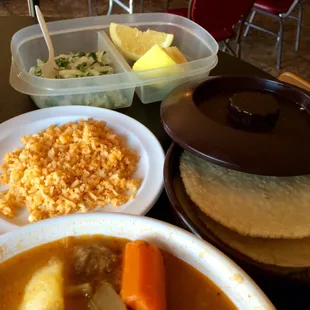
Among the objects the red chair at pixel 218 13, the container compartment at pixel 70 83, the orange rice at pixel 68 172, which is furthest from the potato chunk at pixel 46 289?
the red chair at pixel 218 13

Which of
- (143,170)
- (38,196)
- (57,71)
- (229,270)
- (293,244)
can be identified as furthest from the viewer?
(57,71)

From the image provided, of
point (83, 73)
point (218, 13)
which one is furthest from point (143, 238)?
point (218, 13)

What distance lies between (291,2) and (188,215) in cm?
264

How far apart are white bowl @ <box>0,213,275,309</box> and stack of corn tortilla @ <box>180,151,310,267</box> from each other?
0.10 m

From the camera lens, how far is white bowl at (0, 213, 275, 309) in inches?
A: 21.8

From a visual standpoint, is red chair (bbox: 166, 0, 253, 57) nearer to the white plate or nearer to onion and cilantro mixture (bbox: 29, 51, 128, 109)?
onion and cilantro mixture (bbox: 29, 51, 128, 109)

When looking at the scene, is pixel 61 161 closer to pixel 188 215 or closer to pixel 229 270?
pixel 188 215

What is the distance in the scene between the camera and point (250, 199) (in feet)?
2.48

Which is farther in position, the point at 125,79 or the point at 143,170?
the point at 125,79

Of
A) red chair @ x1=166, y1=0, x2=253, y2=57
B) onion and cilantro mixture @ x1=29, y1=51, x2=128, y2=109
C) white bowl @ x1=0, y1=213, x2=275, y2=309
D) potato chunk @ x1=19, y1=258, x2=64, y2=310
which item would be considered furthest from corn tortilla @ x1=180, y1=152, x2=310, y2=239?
red chair @ x1=166, y1=0, x2=253, y2=57

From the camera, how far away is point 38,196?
2.77ft

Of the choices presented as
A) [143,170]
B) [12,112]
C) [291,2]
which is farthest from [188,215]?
[291,2]

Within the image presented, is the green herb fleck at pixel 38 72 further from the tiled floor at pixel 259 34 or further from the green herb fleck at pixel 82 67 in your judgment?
the tiled floor at pixel 259 34

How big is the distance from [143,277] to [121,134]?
0.56 m
